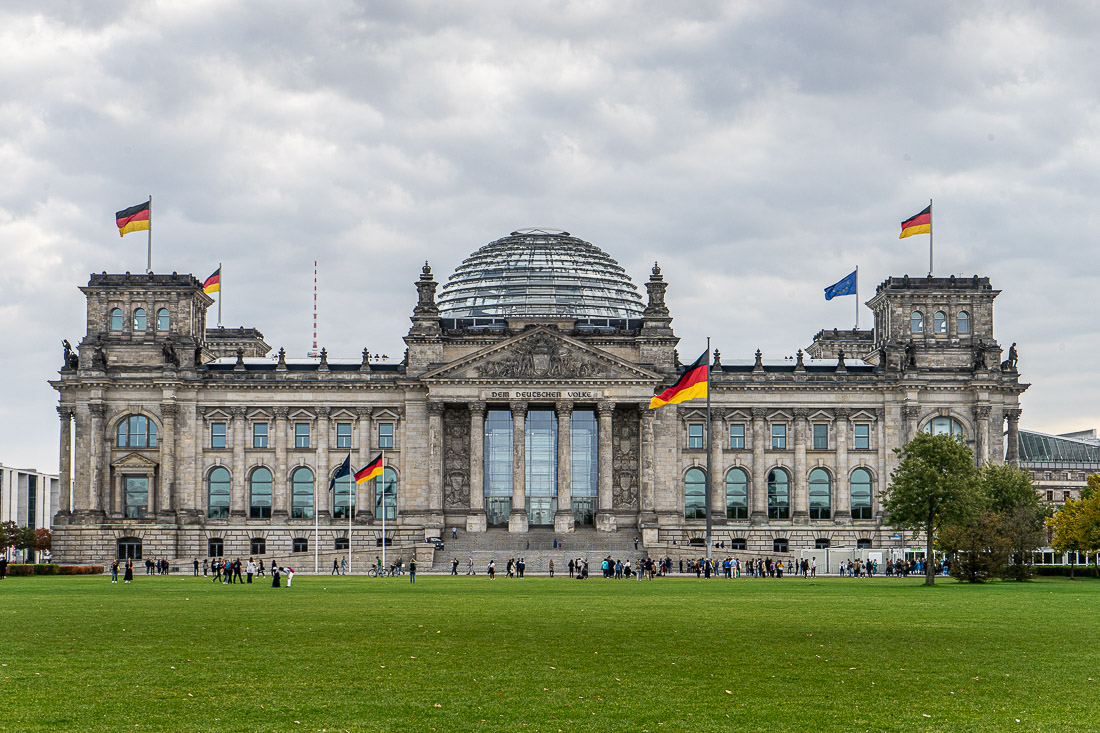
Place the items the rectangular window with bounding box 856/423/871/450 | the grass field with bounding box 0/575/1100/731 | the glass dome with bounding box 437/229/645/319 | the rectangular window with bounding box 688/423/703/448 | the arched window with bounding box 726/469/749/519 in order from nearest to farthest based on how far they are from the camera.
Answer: the grass field with bounding box 0/575/1100/731, the arched window with bounding box 726/469/749/519, the rectangular window with bounding box 856/423/871/450, the rectangular window with bounding box 688/423/703/448, the glass dome with bounding box 437/229/645/319

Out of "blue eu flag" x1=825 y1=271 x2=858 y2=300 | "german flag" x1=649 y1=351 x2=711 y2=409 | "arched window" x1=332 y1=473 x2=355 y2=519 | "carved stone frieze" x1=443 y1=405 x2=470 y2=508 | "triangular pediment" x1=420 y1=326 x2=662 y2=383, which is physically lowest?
"arched window" x1=332 y1=473 x2=355 y2=519

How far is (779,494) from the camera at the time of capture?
126875mm

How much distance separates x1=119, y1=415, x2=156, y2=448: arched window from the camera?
12462cm

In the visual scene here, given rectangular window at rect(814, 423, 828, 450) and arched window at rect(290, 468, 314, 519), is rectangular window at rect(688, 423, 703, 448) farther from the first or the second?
arched window at rect(290, 468, 314, 519)

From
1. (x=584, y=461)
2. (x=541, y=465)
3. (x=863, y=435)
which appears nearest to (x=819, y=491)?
(x=863, y=435)

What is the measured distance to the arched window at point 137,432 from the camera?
4906 inches

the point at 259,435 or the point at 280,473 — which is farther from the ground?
the point at 259,435

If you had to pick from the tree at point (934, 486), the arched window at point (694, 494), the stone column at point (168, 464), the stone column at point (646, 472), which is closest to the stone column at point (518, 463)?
the stone column at point (646, 472)

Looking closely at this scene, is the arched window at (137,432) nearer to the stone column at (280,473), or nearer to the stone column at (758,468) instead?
the stone column at (280,473)

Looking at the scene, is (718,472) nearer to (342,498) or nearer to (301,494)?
(342,498)

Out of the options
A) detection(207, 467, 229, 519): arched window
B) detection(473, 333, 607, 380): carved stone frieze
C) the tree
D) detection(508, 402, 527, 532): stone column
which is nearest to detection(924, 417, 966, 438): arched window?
detection(473, 333, 607, 380): carved stone frieze

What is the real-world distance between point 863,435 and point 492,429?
33.4 m

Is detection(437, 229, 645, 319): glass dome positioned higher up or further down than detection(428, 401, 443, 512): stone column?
higher up

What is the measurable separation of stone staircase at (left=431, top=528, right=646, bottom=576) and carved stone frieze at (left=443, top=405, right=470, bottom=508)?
4228mm
